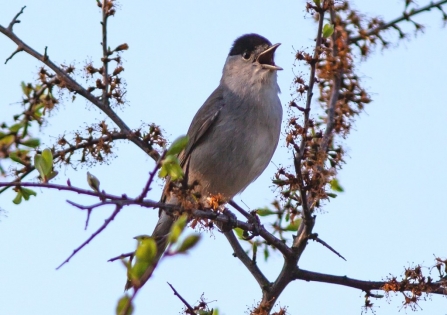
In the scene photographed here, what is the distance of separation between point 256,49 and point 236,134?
118 cm

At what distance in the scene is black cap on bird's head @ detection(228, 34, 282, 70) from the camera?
674 centimetres

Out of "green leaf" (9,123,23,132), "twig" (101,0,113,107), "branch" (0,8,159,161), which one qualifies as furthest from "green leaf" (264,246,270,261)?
"green leaf" (9,123,23,132)

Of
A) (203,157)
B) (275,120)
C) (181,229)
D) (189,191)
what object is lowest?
(181,229)

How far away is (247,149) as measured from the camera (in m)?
6.05

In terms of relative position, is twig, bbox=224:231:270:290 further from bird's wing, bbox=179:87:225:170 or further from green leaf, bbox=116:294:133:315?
green leaf, bbox=116:294:133:315

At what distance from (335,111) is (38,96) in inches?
63.7

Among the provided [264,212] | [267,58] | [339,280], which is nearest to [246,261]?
[264,212]

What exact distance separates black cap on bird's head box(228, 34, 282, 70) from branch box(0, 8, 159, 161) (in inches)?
88.1

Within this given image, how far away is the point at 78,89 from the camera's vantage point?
460 centimetres

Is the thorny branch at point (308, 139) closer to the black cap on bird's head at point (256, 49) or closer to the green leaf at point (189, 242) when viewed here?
the green leaf at point (189, 242)

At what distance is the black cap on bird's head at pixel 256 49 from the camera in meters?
6.74

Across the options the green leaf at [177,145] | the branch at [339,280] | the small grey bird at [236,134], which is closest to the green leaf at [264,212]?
the branch at [339,280]

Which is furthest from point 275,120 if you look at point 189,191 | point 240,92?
point 189,191

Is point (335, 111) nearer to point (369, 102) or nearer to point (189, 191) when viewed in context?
point (369, 102)
